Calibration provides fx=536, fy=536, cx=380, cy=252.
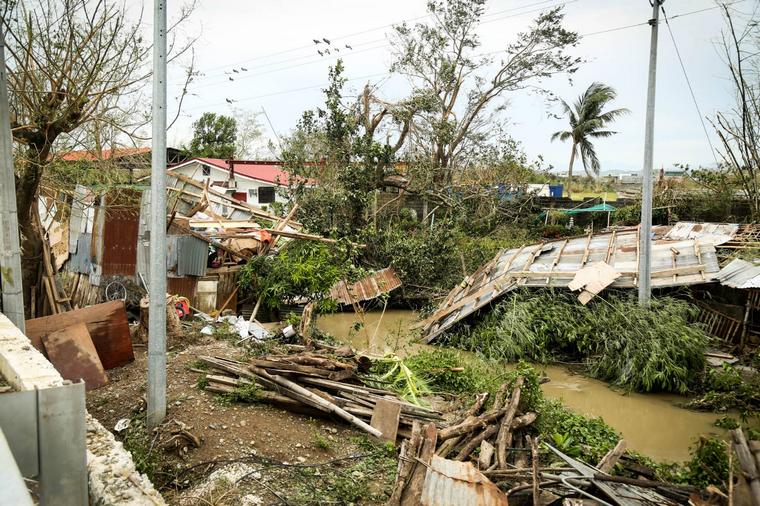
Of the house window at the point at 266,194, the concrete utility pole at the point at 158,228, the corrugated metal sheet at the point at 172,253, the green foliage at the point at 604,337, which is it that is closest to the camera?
the concrete utility pole at the point at 158,228

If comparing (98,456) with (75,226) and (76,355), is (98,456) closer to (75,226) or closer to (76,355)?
(76,355)

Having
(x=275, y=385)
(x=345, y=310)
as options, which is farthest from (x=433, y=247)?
(x=275, y=385)

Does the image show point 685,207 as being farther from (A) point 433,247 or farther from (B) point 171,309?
(B) point 171,309

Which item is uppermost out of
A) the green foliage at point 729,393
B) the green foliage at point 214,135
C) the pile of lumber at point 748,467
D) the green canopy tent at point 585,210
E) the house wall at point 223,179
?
the green foliage at point 214,135

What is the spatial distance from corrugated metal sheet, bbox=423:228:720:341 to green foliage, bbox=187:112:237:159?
29.1 metres

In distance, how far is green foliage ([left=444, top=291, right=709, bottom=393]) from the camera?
9898 millimetres

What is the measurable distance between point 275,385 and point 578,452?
3888mm

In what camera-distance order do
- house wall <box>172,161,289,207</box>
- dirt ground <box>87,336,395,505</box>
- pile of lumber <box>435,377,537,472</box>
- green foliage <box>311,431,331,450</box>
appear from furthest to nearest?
1. house wall <box>172,161,289,207</box>
2. green foliage <box>311,431,331,450</box>
3. pile of lumber <box>435,377,537,472</box>
4. dirt ground <box>87,336,395,505</box>

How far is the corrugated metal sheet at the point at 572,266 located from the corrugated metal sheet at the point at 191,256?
5.70 m

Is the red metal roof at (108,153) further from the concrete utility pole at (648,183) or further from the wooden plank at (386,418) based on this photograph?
the concrete utility pole at (648,183)

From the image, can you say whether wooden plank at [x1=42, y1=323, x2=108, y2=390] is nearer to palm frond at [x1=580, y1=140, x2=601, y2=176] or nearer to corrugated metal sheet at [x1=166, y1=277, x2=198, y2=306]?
corrugated metal sheet at [x1=166, y1=277, x2=198, y2=306]

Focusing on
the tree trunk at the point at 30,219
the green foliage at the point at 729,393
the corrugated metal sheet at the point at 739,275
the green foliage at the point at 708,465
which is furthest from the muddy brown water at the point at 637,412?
the tree trunk at the point at 30,219

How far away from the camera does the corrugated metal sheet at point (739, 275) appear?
1020 cm

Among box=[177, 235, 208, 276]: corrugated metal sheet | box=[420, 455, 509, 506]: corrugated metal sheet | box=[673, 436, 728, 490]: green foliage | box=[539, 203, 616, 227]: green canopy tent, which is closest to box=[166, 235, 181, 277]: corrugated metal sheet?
box=[177, 235, 208, 276]: corrugated metal sheet
